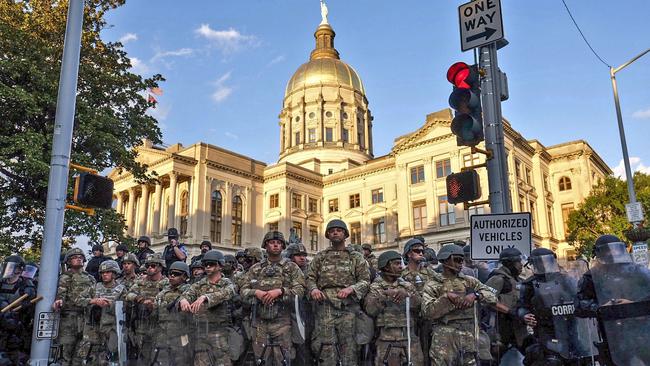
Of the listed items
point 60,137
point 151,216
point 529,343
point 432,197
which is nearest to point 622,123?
point 529,343

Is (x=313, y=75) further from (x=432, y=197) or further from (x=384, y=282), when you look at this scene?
(x=384, y=282)

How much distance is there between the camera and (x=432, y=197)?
44094 millimetres

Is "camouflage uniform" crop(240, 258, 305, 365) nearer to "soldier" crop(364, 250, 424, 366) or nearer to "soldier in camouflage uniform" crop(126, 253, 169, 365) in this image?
"soldier" crop(364, 250, 424, 366)

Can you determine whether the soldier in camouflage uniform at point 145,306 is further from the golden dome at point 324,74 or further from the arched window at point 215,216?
the golden dome at point 324,74

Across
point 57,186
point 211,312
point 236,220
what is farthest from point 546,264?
point 236,220

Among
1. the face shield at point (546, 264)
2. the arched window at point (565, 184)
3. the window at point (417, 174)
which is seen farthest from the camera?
the arched window at point (565, 184)

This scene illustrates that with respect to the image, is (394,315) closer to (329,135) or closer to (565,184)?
(565,184)

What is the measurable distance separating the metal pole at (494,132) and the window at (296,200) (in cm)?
4593

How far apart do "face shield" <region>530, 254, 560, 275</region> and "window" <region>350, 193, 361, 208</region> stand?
47.0m

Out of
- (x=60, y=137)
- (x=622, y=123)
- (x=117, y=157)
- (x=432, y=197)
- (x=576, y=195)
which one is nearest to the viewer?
(x=60, y=137)

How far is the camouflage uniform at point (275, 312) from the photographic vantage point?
6.40m

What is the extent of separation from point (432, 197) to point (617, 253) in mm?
39956

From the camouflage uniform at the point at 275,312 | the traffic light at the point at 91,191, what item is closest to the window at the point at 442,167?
the camouflage uniform at the point at 275,312

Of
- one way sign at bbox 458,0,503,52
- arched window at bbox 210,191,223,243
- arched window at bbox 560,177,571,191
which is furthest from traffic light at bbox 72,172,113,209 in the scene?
Result: arched window at bbox 560,177,571,191
